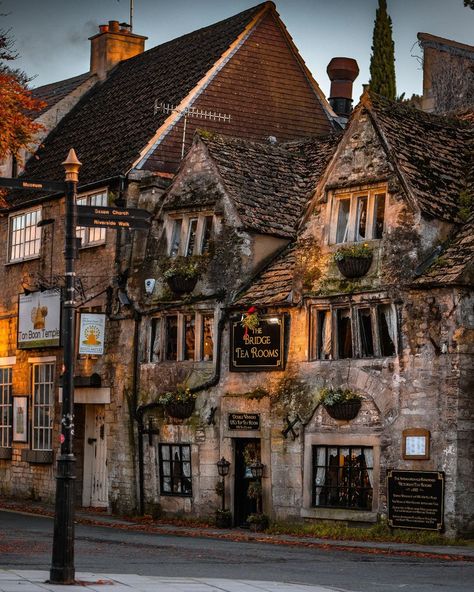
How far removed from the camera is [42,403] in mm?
37750

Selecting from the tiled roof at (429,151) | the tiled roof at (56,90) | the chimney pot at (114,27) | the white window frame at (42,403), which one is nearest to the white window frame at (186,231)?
the tiled roof at (429,151)

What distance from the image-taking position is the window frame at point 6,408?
3938 cm

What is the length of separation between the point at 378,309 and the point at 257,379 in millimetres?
3813

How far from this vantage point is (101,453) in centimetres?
3566

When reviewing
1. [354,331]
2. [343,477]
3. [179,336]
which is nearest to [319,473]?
[343,477]

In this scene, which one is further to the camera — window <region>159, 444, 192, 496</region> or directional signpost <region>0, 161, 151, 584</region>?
window <region>159, 444, 192, 496</region>

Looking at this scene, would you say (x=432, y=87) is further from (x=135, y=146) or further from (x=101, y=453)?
(x=101, y=453)

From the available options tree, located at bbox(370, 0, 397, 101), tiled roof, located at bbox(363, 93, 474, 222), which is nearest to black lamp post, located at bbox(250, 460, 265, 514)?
tiled roof, located at bbox(363, 93, 474, 222)

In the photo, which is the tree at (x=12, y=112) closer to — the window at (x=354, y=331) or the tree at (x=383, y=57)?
the window at (x=354, y=331)

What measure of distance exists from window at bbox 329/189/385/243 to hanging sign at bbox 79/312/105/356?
26.6 ft

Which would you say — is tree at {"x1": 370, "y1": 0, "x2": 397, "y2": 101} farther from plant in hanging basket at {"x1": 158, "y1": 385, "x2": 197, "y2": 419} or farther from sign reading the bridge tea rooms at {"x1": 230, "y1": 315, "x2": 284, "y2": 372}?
sign reading the bridge tea rooms at {"x1": 230, "y1": 315, "x2": 284, "y2": 372}

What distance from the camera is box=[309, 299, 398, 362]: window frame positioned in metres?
26.9

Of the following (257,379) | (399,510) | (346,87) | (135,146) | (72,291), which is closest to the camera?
(72,291)

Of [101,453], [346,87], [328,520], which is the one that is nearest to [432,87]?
[346,87]
